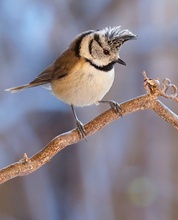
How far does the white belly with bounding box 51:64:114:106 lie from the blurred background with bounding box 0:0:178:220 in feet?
2.23

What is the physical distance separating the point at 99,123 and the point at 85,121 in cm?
104

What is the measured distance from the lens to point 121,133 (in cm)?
183

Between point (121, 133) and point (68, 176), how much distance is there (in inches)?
11.5

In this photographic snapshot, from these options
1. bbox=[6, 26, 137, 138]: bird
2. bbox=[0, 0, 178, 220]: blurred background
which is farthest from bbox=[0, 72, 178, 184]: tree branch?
bbox=[0, 0, 178, 220]: blurred background

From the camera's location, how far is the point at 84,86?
39.3 inches

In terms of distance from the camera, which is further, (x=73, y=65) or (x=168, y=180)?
(x=168, y=180)

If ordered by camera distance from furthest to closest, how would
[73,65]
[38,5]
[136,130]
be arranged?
1. [136,130]
2. [38,5]
3. [73,65]

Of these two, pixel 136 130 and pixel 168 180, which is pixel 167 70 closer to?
pixel 136 130

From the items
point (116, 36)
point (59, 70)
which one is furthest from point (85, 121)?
point (116, 36)

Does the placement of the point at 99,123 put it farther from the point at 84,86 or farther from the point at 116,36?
the point at 84,86

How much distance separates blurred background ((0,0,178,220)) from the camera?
169 centimetres

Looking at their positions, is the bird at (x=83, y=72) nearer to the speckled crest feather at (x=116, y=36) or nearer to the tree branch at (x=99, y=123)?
the speckled crest feather at (x=116, y=36)

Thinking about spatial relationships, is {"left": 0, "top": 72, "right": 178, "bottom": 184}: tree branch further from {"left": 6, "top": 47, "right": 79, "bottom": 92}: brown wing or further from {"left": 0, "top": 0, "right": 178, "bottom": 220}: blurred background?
{"left": 0, "top": 0, "right": 178, "bottom": 220}: blurred background

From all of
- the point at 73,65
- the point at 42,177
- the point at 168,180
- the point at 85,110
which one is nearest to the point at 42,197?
the point at 42,177
